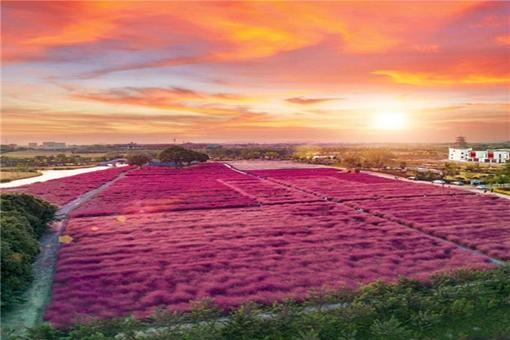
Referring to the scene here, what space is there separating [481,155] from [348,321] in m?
93.7

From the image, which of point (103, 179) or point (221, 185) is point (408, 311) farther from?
point (103, 179)

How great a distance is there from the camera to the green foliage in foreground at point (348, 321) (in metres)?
12.3

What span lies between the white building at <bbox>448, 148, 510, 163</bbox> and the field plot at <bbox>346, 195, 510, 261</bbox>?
45852 millimetres

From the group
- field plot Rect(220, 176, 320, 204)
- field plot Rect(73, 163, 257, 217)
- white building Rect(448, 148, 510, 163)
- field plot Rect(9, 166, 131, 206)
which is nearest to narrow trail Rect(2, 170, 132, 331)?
field plot Rect(73, 163, 257, 217)

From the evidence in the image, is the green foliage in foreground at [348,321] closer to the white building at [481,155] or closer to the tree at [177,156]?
the white building at [481,155]

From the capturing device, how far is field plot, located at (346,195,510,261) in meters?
25.8

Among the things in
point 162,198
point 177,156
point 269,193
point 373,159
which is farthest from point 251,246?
point 177,156

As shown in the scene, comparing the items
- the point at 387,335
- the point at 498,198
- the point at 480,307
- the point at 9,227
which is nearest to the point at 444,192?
the point at 498,198

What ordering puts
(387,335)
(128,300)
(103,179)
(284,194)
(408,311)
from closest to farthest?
1. (387,335)
2. (408,311)
3. (128,300)
4. (284,194)
5. (103,179)

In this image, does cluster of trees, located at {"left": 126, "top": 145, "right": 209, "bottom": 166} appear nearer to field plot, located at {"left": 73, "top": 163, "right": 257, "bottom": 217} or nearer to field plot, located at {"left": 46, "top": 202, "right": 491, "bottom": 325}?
field plot, located at {"left": 73, "top": 163, "right": 257, "bottom": 217}

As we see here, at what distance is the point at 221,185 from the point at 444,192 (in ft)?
90.3

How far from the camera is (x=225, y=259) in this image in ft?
71.0

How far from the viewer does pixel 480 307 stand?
47.5 ft

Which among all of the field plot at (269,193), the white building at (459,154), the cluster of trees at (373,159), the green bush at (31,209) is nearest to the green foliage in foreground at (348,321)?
the green bush at (31,209)
